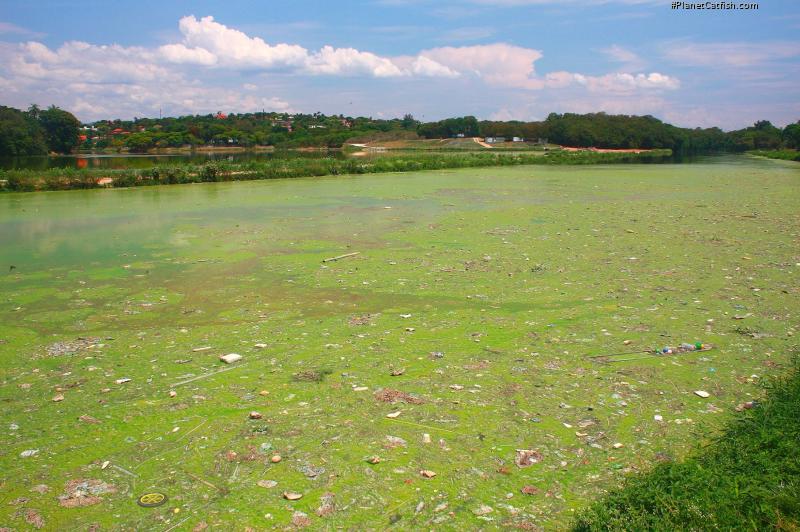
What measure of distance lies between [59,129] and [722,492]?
7464 centimetres

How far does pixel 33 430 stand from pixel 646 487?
3.80 m

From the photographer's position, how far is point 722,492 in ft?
8.22

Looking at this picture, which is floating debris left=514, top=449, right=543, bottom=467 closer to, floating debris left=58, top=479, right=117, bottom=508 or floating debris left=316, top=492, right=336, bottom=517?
floating debris left=316, top=492, right=336, bottom=517

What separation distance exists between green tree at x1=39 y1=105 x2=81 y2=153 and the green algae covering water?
206ft

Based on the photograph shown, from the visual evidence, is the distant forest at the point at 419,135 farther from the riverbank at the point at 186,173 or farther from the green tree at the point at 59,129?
the riverbank at the point at 186,173

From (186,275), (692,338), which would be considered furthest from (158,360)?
(692,338)

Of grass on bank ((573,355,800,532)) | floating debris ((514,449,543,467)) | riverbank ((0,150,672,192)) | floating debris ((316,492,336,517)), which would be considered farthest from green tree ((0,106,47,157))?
grass on bank ((573,355,800,532))

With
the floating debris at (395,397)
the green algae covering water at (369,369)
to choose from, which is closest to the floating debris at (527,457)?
the green algae covering water at (369,369)

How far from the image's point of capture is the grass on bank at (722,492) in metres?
2.36

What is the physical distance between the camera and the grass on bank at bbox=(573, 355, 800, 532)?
2359 millimetres

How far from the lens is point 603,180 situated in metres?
24.2

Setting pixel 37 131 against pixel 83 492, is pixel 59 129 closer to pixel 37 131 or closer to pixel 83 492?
pixel 37 131

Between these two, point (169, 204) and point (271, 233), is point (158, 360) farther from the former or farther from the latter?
point (169, 204)

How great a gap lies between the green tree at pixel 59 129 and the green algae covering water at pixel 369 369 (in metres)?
62.7
